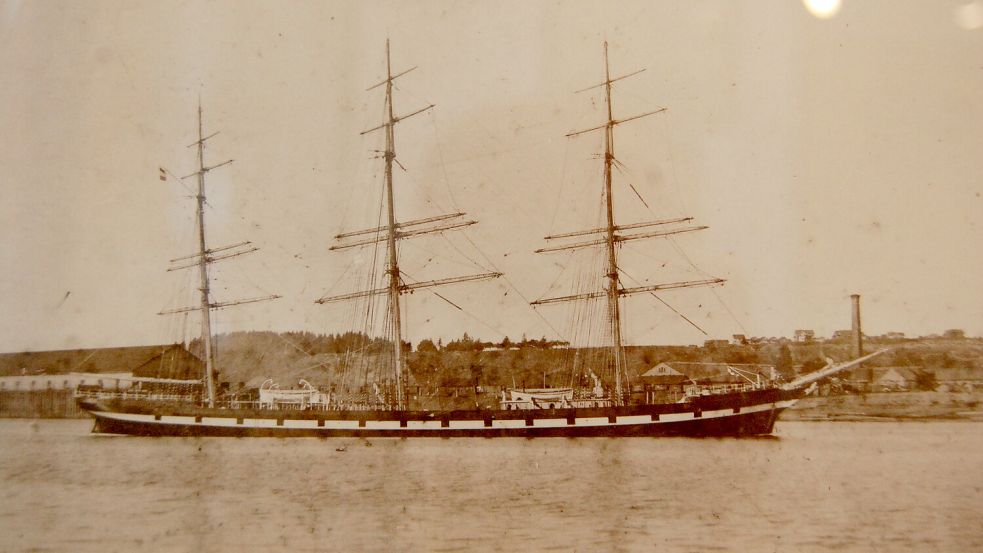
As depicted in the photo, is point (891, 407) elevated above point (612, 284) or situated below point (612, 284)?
below

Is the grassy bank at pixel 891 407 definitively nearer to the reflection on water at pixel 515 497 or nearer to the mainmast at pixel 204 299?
the reflection on water at pixel 515 497

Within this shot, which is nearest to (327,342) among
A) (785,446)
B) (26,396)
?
(785,446)

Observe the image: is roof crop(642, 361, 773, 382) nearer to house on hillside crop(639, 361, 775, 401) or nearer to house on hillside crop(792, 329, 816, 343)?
house on hillside crop(639, 361, 775, 401)

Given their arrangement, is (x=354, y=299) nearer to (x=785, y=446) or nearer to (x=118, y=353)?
(x=118, y=353)

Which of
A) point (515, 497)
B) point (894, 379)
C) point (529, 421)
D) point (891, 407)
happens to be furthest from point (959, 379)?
point (529, 421)

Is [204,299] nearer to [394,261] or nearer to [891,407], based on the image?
[394,261]

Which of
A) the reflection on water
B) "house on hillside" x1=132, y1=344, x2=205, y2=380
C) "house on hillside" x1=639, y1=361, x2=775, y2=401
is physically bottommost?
the reflection on water

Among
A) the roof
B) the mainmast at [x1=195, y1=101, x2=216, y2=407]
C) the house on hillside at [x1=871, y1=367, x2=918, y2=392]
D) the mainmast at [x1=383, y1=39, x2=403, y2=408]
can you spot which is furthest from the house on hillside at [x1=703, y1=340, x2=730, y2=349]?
the mainmast at [x1=195, y1=101, x2=216, y2=407]
